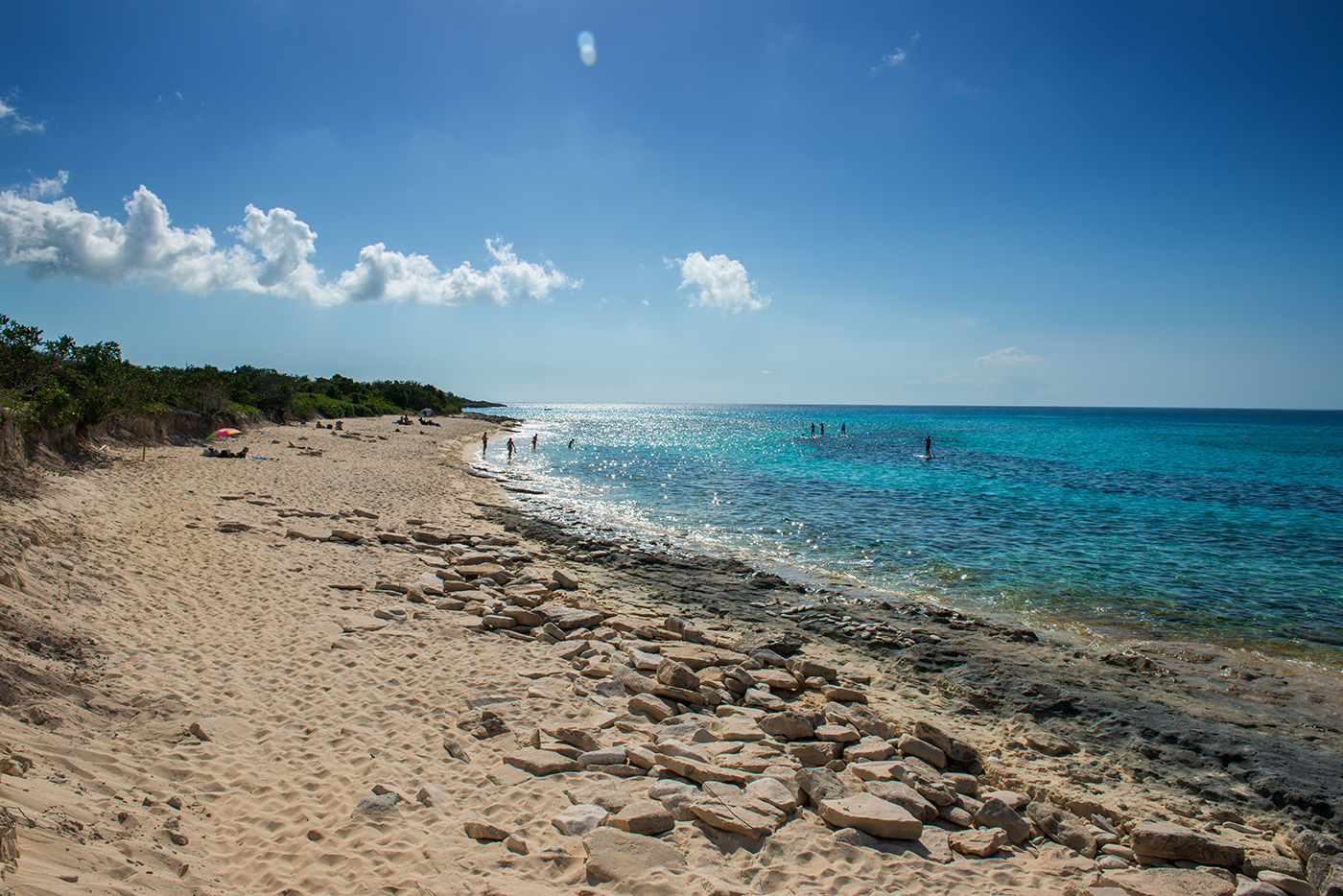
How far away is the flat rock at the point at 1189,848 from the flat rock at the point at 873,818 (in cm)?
214

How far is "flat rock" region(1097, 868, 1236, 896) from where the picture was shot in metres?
5.05

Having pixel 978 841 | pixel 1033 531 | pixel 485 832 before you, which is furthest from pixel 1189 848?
pixel 1033 531

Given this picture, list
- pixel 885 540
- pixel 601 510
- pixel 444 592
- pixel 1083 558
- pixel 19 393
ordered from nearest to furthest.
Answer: pixel 444 592 < pixel 19 393 < pixel 1083 558 < pixel 885 540 < pixel 601 510

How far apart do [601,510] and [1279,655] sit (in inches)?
830

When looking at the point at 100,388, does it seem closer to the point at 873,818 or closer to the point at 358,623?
the point at 358,623

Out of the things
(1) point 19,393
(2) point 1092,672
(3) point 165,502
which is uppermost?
(1) point 19,393

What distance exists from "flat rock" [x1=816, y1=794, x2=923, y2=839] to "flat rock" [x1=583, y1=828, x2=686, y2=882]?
5.11 feet

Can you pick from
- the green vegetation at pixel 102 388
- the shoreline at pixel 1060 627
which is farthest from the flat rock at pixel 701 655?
the green vegetation at pixel 102 388

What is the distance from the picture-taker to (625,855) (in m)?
4.99

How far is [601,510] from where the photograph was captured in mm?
26344

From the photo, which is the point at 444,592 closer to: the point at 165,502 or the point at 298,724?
the point at 298,724

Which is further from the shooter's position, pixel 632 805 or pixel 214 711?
pixel 214 711

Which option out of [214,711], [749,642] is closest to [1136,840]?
[749,642]

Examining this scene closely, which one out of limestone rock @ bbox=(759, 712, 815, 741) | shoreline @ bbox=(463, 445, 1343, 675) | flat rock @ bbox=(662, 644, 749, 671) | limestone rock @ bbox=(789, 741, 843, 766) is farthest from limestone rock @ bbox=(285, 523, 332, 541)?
limestone rock @ bbox=(789, 741, 843, 766)
